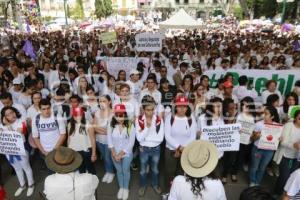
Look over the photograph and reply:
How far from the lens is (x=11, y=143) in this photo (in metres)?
4.71

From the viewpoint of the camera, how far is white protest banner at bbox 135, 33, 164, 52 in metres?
10.1

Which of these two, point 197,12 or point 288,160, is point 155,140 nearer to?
point 288,160

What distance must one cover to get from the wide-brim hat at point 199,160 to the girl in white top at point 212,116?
1.70 m

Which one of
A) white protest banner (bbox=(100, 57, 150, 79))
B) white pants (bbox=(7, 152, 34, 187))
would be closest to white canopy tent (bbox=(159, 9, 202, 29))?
white protest banner (bbox=(100, 57, 150, 79))

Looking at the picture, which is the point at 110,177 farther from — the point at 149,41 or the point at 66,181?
the point at 149,41

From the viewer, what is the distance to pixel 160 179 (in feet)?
18.2

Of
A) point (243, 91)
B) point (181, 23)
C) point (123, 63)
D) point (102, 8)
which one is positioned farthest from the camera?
point (102, 8)

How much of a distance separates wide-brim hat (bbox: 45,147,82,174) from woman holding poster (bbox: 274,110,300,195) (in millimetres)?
2965

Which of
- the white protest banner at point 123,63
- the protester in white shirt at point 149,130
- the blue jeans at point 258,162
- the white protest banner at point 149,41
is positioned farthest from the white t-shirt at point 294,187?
the white protest banner at point 149,41

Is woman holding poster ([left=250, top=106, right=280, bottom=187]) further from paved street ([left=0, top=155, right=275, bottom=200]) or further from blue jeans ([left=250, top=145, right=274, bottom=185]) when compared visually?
paved street ([left=0, top=155, right=275, bottom=200])

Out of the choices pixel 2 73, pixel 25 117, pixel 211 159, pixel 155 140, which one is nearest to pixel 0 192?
pixel 25 117

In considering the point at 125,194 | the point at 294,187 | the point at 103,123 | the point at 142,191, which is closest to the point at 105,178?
the point at 125,194

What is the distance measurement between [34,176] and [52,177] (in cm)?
275

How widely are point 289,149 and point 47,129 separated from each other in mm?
3567
